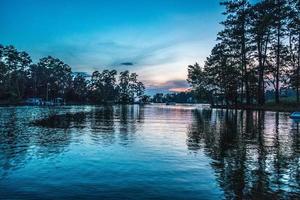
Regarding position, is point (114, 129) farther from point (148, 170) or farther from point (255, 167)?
point (255, 167)

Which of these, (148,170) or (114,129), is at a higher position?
(114,129)

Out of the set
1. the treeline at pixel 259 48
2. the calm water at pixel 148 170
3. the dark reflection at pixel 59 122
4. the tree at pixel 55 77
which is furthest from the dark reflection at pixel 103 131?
the tree at pixel 55 77

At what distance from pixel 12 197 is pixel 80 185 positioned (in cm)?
188

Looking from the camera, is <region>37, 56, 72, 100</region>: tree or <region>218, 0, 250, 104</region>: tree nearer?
<region>218, 0, 250, 104</region>: tree

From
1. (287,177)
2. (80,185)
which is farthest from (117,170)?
(287,177)

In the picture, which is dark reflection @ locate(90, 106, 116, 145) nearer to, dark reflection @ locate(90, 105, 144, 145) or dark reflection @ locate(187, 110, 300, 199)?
dark reflection @ locate(90, 105, 144, 145)

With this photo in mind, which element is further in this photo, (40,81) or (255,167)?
(40,81)

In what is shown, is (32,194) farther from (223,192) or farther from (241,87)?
(241,87)

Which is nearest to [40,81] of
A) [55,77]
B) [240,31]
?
[55,77]

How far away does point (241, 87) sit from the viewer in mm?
81250

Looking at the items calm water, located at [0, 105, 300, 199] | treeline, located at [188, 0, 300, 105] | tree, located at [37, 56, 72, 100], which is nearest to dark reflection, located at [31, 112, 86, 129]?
calm water, located at [0, 105, 300, 199]

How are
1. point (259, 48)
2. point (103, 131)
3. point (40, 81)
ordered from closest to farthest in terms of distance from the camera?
point (103, 131), point (259, 48), point (40, 81)

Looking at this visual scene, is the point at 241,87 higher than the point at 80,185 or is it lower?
higher

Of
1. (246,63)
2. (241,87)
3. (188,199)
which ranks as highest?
(246,63)
